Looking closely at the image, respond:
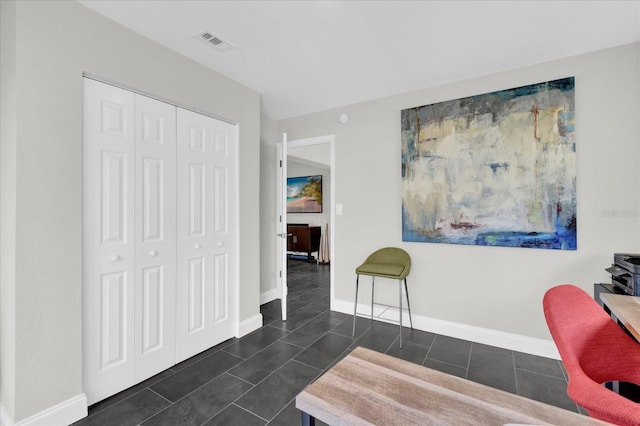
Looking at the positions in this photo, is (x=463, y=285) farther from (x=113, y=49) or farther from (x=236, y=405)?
(x=113, y=49)

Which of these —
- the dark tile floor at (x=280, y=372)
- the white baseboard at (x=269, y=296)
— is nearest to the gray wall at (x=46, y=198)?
the dark tile floor at (x=280, y=372)

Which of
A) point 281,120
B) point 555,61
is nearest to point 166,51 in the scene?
point 281,120

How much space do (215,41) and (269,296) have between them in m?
3.10

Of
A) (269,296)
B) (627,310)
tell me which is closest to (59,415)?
(269,296)

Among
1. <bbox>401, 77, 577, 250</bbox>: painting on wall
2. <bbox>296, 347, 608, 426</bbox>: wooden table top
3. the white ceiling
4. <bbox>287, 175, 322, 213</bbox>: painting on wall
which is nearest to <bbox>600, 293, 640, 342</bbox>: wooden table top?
<bbox>296, 347, 608, 426</bbox>: wooden table top

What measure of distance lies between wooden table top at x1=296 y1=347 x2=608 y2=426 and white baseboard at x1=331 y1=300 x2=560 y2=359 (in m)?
2.05

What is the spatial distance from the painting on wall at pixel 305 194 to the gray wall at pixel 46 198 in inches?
212

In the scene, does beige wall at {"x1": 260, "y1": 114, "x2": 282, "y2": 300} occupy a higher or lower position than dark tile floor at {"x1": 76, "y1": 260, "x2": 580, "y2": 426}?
higher

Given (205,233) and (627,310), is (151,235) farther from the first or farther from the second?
(627,310)

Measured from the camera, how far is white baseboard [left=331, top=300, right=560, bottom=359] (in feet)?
8.15

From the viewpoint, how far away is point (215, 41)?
2189mm

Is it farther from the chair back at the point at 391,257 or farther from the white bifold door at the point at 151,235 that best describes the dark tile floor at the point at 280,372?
the chair back at the point at 391,257

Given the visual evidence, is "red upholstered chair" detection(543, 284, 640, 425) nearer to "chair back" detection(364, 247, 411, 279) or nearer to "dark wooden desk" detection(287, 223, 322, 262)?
"chair back" detection(364, 247, 411, 279)

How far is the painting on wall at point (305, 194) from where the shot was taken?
7.16 metres
